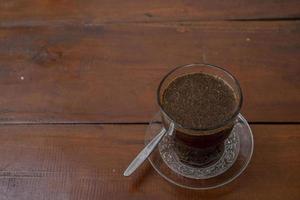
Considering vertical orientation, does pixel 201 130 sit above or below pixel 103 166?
above

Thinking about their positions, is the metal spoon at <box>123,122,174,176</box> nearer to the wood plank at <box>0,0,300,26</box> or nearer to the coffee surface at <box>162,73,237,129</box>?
the coffee surface at <box>162,73,237,129</box>

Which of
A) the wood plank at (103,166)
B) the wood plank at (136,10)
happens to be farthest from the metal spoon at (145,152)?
the wood plank at (136,10)

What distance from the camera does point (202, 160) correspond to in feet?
2.60

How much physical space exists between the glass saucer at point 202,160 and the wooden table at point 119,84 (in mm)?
13

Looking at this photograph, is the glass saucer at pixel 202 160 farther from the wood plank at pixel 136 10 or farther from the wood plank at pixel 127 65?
the wood plank at pixel 136 10

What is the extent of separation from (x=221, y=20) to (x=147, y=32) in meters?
0.16

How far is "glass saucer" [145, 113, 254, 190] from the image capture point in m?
0.76

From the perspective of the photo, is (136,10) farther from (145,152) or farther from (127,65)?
(145,152)

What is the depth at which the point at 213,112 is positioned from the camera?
2.39 feet

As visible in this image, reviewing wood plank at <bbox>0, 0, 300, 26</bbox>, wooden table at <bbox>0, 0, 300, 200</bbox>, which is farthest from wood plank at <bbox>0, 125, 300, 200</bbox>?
wood plank at <bbox>0, 0, 300, 26</bbox>

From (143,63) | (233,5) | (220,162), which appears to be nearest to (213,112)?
(220,162)

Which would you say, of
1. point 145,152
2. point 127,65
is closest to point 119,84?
point 127,65

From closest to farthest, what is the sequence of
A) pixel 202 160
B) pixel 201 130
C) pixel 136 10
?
pixel 201 130 < pixel 202 160 < pixel 136 10

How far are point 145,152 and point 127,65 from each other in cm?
21
